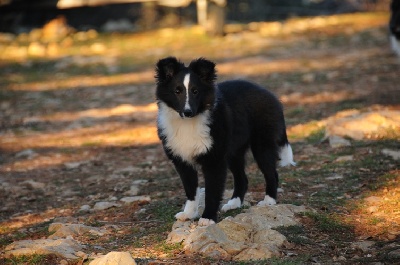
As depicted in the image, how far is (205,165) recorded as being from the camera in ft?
21.5

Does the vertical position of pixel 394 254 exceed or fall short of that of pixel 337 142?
it exceeds it

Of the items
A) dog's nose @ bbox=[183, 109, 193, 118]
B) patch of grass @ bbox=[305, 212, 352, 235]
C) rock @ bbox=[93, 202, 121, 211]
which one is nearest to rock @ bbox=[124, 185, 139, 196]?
rock @ bbox=[93, 202, 121, 211]

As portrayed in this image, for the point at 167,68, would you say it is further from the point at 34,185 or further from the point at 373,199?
the point at 34,185

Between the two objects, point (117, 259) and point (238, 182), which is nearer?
point (117, 259)

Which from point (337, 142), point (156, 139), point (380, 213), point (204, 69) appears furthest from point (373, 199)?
point (156, 139)

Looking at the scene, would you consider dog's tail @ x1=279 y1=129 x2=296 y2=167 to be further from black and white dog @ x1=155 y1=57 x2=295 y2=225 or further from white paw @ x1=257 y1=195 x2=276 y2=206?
white paw @ x1=257 y1=195 x2=276 y2=206

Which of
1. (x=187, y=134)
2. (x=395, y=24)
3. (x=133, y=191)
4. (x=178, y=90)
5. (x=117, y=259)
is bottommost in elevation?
(x=133, y=191)

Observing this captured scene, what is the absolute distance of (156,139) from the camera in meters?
10.7

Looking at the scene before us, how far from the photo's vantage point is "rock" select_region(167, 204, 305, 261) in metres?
5.69

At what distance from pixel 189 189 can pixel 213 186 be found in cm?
32

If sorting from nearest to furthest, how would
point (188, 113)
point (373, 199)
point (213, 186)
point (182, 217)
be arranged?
A: point (188, 113) < point (213, 186) < point (182, 217) < point (373, 199)

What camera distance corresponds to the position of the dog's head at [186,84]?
6516mm

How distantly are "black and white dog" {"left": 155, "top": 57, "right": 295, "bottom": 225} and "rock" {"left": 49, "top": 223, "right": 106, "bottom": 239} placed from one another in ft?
2.40

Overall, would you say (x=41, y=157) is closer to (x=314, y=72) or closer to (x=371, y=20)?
(x=314, y=72)
